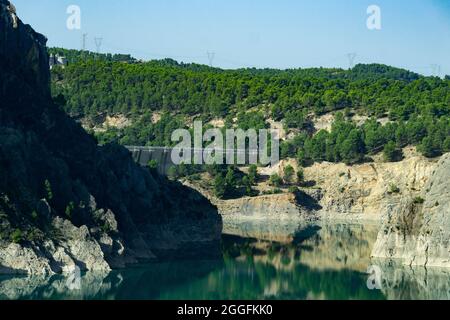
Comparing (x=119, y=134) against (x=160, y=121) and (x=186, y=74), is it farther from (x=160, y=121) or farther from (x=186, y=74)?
(x=186, y=74)

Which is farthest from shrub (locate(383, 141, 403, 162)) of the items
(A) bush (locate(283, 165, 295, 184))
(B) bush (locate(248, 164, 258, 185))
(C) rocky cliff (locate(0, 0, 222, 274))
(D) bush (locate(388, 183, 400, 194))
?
(C) rocky cliff (locate(0, 0, 222, 274))

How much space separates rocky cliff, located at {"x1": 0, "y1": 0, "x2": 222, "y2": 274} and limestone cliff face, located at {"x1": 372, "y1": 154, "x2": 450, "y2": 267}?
45.6ft

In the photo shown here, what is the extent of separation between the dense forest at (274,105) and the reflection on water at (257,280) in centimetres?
3644

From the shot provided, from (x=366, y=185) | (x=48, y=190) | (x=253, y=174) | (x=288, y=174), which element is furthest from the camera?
(x=288, y=174)

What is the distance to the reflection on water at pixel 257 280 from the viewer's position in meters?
68.9

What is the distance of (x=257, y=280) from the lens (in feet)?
258

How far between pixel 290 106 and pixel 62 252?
81.2 meters

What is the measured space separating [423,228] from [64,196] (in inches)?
915

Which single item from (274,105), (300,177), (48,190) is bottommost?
(300,177)

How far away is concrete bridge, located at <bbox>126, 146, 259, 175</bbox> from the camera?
13775 cm

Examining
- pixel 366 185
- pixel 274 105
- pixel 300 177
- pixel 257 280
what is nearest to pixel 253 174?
pixel 300 177

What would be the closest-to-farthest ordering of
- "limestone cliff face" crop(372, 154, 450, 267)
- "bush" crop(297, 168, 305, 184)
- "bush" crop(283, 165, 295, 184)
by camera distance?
"limestone cliff face" crop(372, 154, 450, 267), "bush" crop(297, 168, 305, 184), "bush" crop(283, 165, 295, 184)

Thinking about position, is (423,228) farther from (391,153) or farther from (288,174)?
(288,174)

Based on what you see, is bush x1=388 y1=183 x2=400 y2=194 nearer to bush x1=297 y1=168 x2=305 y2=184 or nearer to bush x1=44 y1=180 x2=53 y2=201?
bush x1=297 y1=168 x2=305 y2=184
